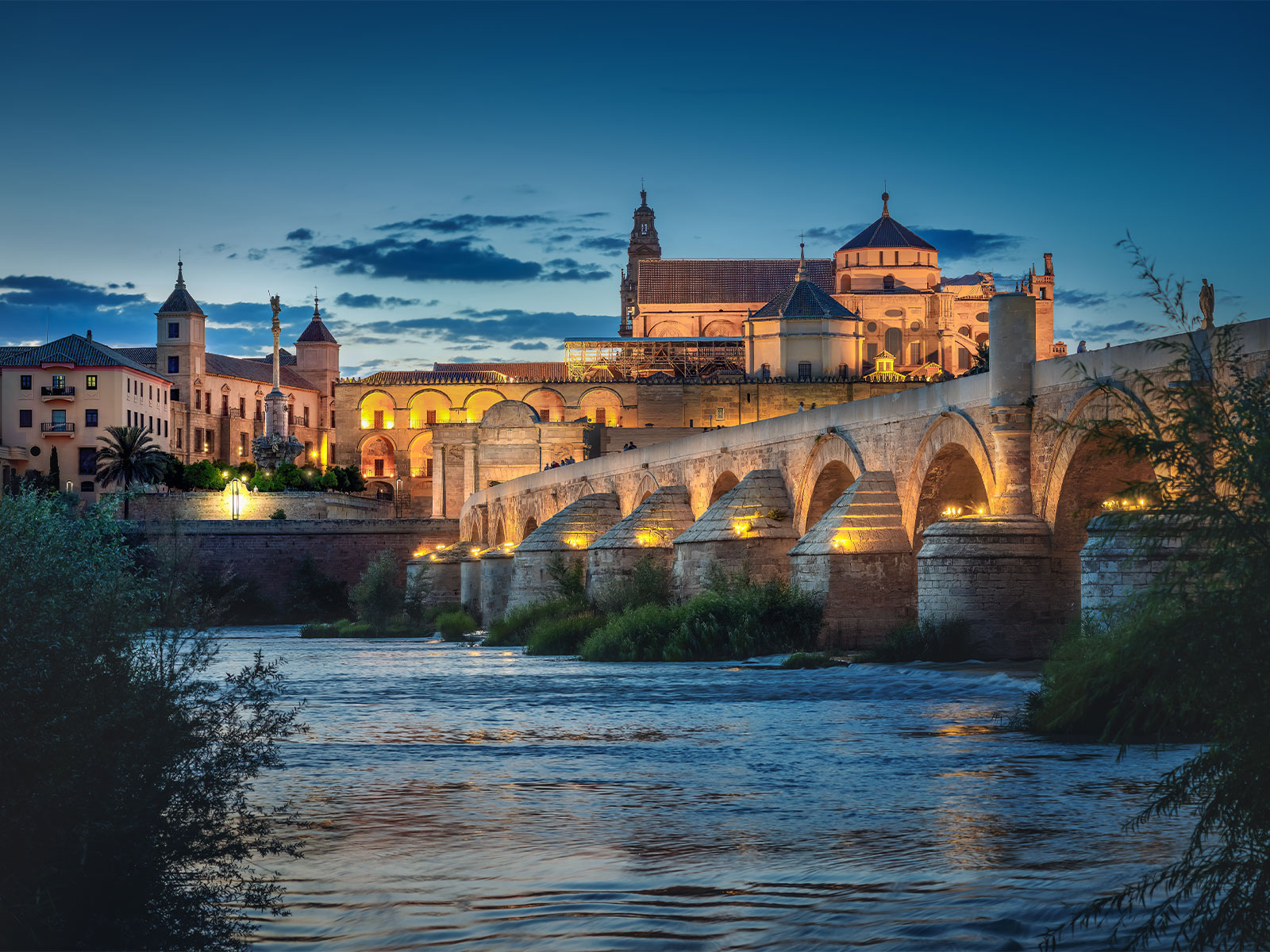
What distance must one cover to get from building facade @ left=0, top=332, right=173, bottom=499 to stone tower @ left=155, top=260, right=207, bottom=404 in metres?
11.5

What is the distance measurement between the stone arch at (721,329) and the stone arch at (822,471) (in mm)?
65861

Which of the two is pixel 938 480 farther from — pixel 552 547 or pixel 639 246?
pixel 639 246

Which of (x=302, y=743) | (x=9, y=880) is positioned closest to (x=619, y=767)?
(x=302, y=743)

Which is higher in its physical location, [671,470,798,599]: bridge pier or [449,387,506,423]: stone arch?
[449,387,506,423]: stone arch

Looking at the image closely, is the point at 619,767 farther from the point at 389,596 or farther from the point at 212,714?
the point at 389,596

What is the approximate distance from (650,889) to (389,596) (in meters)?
38.1

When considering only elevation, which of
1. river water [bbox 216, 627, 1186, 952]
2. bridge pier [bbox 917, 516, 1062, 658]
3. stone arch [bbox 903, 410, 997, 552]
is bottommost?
river water [bbox 216, 627, 1186, 952]

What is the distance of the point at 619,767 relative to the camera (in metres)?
12.5

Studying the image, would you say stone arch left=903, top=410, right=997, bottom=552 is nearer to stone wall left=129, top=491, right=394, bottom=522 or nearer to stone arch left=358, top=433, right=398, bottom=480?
stone wall left=129, top=491, right=394, bottom=522

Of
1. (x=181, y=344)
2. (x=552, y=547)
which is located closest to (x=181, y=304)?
(x=181, y=344)

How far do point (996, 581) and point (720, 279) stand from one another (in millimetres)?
76705

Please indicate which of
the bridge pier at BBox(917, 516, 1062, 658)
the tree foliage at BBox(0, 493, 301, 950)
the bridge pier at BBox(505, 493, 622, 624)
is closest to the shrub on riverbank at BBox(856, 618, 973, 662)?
the bridge pier at BBox(917, 516, 1062, 658)

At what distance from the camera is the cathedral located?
80.3m

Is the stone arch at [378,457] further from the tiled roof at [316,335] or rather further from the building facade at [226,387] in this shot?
the tiled roof at [316,335]
